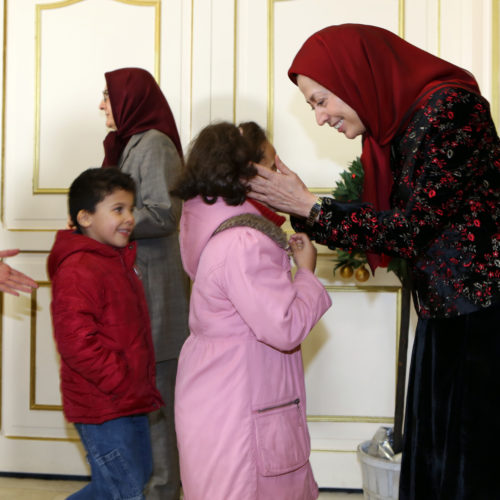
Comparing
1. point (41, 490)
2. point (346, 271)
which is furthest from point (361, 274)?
point (41, 490)

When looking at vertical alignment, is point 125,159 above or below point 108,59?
below

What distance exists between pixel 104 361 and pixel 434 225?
0.98 metres

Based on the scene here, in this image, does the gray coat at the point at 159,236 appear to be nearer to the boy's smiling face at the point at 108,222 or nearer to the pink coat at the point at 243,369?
the boy's smiling face at the point at 108,222

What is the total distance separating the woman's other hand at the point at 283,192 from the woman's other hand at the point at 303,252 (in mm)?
162

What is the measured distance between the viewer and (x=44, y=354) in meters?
3.06

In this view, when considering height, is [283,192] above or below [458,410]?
above

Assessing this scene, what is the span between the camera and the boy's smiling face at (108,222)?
79.8 inches

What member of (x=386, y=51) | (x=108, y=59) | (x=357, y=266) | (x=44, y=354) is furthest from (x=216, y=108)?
(x=386, y=51)

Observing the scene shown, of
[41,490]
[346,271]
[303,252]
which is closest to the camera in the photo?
[303,252]

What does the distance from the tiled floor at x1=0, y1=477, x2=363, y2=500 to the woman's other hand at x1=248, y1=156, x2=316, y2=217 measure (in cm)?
179

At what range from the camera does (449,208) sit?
129cm

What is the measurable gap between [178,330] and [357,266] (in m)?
0.76

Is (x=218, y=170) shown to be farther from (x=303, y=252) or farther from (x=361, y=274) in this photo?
(x=361, y=274)

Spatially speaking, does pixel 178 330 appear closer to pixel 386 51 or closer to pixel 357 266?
pixel 357 266
